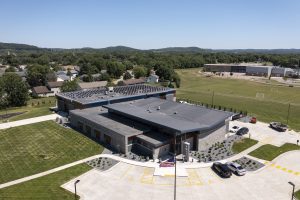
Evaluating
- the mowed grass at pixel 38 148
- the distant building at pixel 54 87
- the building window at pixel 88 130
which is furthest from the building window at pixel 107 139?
the distant building at pixel 54 87

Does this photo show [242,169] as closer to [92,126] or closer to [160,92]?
[92,126]

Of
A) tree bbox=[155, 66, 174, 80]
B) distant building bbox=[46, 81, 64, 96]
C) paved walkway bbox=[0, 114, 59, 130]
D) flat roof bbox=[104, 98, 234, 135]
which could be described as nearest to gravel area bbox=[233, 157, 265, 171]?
flat roof bbox=[104, 98, 234, 135]

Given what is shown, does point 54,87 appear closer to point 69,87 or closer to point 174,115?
point 69,87

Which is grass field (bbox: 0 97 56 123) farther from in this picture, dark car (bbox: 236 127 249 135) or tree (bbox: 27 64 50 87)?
dark car (bbox: 236 127 249 135)

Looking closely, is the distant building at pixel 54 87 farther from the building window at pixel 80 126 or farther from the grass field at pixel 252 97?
the building window at pixel 80 126

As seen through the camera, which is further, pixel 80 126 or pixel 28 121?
pixel 28 121

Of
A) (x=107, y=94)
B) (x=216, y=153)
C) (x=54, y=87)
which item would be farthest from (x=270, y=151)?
(x=54, y=87)
